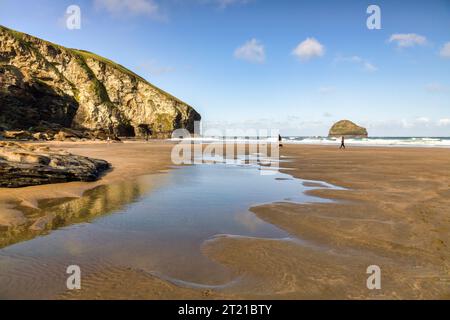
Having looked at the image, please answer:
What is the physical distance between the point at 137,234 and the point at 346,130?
563 feet

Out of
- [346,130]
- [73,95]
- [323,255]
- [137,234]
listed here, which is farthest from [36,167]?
[346,130]

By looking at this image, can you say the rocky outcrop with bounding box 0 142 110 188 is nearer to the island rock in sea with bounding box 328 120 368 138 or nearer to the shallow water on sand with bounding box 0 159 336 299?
the shallow water on sand with bounding box 0 159 336 299

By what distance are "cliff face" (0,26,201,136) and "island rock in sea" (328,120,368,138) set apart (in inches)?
3669

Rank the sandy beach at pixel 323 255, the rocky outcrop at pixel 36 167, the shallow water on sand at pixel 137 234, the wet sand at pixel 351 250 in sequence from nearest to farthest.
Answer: the sandy beach at pixel 323 255, the wet sand at pixel 351 250, the shallow water on sand at pixel 137 234, the rocky outcrop at pixel 36 167

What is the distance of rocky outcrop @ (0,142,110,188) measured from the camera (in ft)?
31.6

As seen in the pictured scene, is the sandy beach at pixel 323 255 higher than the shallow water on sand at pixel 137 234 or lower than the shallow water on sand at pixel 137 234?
lower

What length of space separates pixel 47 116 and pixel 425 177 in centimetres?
7249

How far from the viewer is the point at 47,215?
6.71 metres

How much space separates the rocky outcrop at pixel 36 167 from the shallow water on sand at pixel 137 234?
1887mm

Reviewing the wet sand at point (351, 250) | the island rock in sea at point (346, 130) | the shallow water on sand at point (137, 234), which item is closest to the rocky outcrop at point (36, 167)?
the shallow water on sand at point (137, 234)

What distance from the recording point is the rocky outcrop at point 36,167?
962 cm

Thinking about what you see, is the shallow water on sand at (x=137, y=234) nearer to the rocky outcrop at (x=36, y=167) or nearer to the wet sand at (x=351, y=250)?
the wet sand at (x=351, y=250)

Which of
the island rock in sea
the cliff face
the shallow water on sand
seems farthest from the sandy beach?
the island rock in sea
